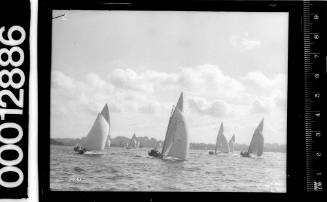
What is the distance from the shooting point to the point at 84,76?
4.70 ft

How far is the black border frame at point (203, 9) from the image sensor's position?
4.69ft

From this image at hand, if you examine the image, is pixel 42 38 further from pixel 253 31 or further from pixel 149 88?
pixel 253 31

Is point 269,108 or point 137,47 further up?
point 137,47

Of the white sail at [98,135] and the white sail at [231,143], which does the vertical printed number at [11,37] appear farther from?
the white sail at [231,143]

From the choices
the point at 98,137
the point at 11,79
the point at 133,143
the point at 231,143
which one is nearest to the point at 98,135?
the point at 98,137

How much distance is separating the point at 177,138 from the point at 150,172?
0.15m

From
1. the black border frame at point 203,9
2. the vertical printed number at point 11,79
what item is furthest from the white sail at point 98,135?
the vertical printed number at point 11,79

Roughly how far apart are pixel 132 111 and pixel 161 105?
0.10 metres

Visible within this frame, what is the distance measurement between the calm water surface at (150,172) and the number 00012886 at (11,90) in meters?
0.12

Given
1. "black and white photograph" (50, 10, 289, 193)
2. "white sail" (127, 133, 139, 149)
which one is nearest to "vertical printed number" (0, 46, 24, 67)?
"black and white photograph" (50, 10, 289, 193)

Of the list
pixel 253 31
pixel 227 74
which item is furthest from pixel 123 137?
pixel 253 31

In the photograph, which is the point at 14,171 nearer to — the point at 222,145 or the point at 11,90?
the point at 11,90

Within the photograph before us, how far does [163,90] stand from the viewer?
143cm

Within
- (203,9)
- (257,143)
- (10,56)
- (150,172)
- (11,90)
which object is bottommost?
(150,172)
